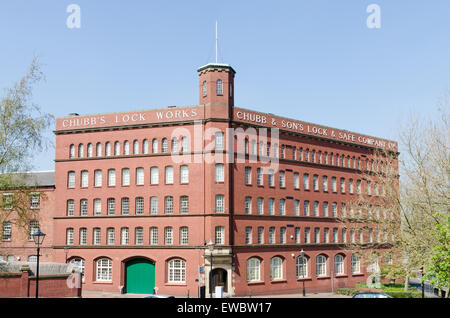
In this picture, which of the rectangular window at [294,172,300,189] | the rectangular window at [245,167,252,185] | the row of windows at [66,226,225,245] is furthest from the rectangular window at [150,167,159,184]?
the rectangular window at [294,172,300,189]

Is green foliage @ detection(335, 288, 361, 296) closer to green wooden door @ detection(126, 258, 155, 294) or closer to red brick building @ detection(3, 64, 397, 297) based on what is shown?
red brick building @ detection(3, 64, 397, 297)

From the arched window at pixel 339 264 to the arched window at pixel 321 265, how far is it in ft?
5.90

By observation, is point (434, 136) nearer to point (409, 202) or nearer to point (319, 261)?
point (409, 202)

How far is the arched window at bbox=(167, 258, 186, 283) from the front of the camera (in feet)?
142

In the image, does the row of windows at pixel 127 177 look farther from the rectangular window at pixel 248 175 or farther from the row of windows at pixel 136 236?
the rectangular window at pixel 248 175

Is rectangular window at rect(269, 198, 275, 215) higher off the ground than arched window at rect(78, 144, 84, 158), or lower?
lower

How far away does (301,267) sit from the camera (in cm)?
4928

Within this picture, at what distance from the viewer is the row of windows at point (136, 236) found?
4353 centimetres

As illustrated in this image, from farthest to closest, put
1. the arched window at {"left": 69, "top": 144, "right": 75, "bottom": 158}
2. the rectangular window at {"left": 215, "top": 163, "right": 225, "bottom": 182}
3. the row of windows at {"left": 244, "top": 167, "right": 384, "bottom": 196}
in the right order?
the arched window at {"left": 69, "top": 144, "right": 75, "bottom": 158}
the row of windows at {"left": 244, "top": 167, "right": 384, "bottom": 196}
the rectangular window at {"left": 215, "top": 163, "right": 225, "bottom": 182}

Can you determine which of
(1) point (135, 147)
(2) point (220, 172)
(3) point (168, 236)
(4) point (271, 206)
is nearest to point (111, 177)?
(1) point (135, 147)

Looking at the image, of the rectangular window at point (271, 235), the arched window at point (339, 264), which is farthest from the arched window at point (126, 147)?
the arched window at point (339, 264)

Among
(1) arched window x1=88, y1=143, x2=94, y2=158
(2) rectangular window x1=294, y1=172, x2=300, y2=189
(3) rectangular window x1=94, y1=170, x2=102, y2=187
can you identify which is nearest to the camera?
(3) rectangular window x1=94, y1=170, x2=102, y2=187

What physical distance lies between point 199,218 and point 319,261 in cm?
1731

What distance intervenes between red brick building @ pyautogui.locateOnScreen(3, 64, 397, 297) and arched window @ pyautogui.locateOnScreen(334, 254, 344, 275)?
235 cm
